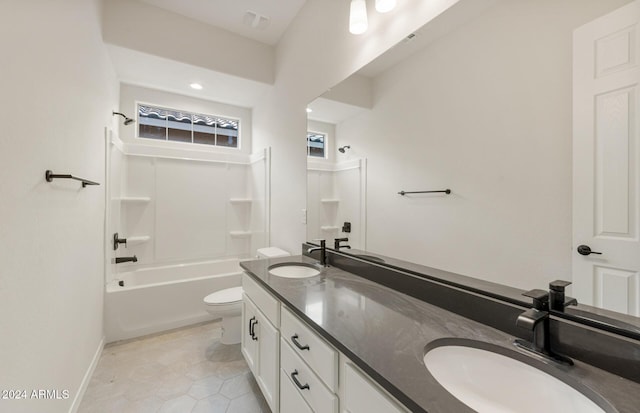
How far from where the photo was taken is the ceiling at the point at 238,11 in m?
2.40

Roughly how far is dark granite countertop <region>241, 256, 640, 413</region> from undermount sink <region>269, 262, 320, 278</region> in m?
0.36

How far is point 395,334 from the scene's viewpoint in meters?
0.88

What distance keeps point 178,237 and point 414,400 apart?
11.7ft

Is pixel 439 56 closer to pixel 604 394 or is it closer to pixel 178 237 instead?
pixel 604 394

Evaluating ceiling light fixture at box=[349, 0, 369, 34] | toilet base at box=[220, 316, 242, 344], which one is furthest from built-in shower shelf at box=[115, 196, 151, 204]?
ceiling light fixture at box=[349, 0, 369, 34]

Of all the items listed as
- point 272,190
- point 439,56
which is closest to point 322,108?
point 439,56

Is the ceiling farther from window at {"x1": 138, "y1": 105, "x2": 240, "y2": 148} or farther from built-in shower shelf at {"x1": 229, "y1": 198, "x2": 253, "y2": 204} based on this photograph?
built-in shower shelf at {"x1": 229, "y1": 198, "x2": 253, "y2": 204}

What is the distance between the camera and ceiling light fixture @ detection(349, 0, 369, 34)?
61.9 inches

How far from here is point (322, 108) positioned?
2.06 meters

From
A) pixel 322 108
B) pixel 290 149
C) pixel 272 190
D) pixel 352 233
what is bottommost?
pixel 352 233

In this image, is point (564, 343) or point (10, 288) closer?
point (564, 343)

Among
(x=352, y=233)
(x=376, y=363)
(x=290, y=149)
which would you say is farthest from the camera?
(x=290, y=149)

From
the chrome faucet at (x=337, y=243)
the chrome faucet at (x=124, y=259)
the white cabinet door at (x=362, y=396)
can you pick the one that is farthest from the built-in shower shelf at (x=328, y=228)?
the chrome faucet at (x=124, y=259)

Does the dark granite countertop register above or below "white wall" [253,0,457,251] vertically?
below
